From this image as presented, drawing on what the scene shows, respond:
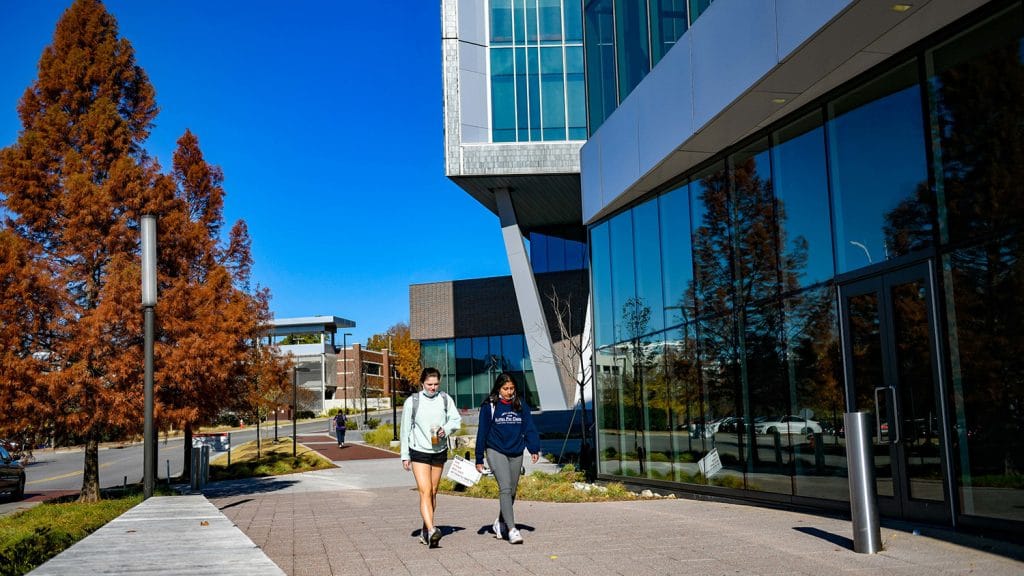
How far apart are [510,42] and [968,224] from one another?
2929 centimetres

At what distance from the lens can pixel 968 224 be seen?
30.2 feet

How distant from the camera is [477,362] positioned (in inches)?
2003

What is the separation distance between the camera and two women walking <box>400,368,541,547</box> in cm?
998

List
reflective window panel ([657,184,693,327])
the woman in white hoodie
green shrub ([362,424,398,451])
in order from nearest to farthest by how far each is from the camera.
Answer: the woman in white hoodie < reflective window panel ([657,184,693,327]) < green shrub ([362,424,398,451])

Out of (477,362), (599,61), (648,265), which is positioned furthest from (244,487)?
(477,362)

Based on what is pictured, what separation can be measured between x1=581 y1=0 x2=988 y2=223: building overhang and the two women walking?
498 centimetres

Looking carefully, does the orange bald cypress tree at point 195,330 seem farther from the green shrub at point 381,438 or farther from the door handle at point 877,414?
the green shrub at point 381,438

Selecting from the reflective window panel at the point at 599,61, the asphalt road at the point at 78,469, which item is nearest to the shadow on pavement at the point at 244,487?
the asphalt road at the point at 78,469

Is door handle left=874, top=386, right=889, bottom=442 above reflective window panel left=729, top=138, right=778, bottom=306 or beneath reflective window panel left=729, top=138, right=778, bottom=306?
beneath

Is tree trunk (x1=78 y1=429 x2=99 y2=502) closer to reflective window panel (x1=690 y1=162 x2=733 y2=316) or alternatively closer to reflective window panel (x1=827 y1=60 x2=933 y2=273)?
reflective window panel (x1=690 y1=162 x2=733 y2=316)

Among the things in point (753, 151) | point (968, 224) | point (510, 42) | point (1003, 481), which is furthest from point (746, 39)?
point (510, 42)

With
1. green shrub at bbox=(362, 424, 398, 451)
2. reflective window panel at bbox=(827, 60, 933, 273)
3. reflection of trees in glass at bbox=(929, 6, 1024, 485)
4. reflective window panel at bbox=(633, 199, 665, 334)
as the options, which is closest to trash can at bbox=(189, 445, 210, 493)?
reflective window panel at bbox=(633, 199, 665, 334)

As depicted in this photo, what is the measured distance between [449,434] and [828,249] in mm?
5493

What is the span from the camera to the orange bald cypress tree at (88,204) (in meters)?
17.9
